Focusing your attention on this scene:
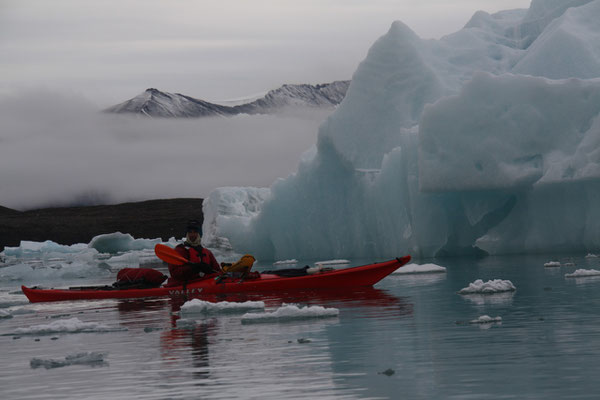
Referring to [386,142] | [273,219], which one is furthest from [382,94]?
[273,219]

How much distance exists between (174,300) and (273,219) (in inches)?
524

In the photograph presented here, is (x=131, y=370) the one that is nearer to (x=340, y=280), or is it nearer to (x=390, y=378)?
(x=390, y=378)

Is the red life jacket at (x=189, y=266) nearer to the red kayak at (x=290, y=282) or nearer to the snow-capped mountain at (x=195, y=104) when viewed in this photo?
the red kayak at (x=290, y=282)

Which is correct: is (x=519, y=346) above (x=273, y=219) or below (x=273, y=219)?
below

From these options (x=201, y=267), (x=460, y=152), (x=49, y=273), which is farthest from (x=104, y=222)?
(x=201, y=267)

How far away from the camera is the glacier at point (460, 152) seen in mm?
20094

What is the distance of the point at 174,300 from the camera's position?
14.5 m

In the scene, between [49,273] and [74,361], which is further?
[49,273]

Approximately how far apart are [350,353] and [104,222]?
102m

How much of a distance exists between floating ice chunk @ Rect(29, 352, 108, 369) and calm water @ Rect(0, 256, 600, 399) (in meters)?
0.09

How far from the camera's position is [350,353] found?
709cm

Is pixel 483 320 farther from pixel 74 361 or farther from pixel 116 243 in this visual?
pixel 116 243

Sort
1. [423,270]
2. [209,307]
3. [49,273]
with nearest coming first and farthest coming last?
[209,307], [423,270], [49,273]

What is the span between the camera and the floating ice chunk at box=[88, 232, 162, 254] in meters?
46.9
